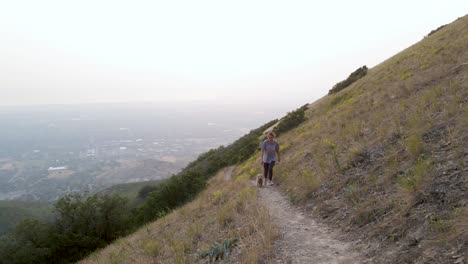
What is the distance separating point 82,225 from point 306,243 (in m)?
22.4

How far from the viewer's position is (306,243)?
670cm

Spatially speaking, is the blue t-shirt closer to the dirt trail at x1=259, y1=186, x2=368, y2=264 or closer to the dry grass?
the dry grass

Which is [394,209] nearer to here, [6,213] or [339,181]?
[339,181]

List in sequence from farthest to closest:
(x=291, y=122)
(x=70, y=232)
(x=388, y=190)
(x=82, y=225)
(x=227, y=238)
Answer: (x=291, y=122)
(x=82, y=225)
(x=70, y=232)
(x=227, y=238)
(x=388, y=190)

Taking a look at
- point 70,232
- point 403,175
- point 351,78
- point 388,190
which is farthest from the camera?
point 351,78

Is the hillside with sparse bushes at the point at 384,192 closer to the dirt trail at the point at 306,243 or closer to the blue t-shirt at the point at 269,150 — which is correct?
the dirt trail at the point at 306,243

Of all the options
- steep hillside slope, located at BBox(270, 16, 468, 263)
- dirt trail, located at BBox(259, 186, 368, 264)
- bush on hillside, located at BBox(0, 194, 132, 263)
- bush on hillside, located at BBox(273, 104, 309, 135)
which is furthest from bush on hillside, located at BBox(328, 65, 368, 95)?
dirt trail, located at BBox(259, 186, 368, 264)

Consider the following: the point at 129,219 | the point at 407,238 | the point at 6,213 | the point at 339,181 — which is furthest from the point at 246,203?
the point at 6,213

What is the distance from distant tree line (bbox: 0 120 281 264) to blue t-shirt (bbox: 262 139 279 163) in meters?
10.4

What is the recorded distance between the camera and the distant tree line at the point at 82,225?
22.3 meters

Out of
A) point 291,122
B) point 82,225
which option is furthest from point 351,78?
point 82,225

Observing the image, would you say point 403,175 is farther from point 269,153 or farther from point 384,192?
point 269,153

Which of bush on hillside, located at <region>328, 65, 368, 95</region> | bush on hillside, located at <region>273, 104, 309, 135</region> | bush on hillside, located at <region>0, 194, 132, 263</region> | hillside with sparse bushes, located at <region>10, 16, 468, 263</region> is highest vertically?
bush on hillside, located at <region>328, 65, 368, 95</region>

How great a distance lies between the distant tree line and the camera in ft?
73.0
